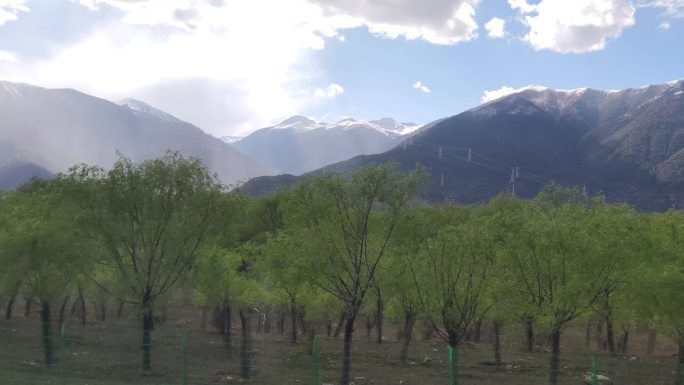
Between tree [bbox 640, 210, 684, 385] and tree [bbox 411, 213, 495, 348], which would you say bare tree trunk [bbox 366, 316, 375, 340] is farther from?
tree [bbox 640, 210, 684, 385]

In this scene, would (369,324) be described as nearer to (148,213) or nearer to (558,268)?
(558,268)

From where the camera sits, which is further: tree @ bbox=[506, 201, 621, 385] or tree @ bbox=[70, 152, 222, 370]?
tree @ bbox=[70, 152, 222, 370]

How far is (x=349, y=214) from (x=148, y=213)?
9602 millimetres

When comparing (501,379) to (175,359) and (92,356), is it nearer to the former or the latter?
(175,359)

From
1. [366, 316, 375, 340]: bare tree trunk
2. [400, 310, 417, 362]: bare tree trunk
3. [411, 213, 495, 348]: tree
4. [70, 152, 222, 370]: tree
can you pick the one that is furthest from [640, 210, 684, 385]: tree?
[366, 316, 375, 340]: bare tree trunk

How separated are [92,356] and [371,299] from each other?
18079 mm

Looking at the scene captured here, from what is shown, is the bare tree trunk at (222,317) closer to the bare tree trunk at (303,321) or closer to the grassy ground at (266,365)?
the grassy ground at (266,365)

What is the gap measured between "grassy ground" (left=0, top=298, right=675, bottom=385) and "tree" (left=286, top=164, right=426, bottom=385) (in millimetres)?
4987

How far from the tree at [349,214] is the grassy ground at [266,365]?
499 cm

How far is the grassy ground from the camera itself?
83.9ft

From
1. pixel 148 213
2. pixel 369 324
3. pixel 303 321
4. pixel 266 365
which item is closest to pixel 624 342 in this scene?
pixel 369 324

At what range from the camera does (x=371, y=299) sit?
41.4 metres

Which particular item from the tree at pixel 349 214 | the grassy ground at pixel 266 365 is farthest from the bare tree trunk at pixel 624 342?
the tree at pixel 349 214

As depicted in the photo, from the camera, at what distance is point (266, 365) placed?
31234 millimetres
